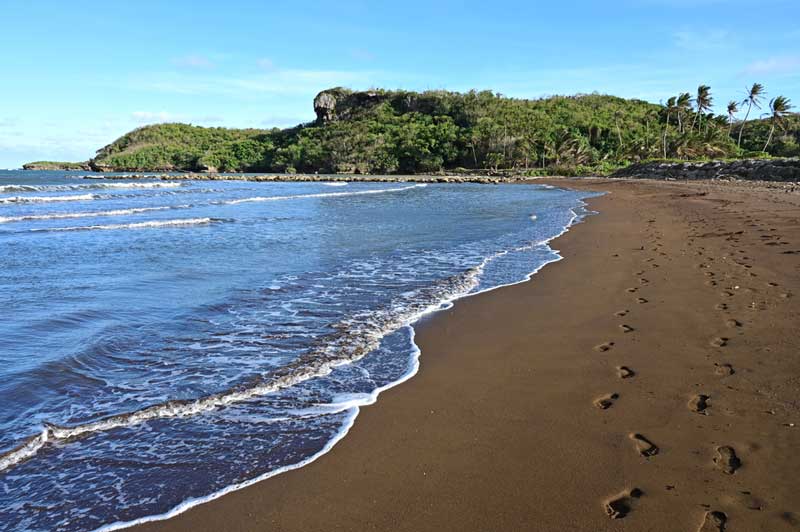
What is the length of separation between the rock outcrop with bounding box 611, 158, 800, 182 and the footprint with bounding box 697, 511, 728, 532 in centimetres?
3752

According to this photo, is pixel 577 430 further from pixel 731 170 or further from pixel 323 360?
pixel 731 170

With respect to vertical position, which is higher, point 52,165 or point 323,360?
point 52,165

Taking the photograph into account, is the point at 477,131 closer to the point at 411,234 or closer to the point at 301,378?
the point at 411,234

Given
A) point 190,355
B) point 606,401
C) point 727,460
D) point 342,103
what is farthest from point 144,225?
point 342,103

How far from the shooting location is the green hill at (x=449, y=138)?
70188 mm

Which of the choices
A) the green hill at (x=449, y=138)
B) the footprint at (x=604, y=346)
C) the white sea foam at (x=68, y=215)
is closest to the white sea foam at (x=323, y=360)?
the footprint at (x=604, y=346)

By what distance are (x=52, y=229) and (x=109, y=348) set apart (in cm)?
1359

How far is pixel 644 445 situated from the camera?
3.19 m

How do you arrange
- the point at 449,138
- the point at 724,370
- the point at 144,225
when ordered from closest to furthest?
the point at 724,370
the point at 144,225
the point at 449,138

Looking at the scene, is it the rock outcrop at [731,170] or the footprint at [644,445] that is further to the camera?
the rock outcrop at [731,170]

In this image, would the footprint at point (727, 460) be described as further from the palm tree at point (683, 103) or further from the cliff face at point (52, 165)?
the cliff face at point (52, 165)

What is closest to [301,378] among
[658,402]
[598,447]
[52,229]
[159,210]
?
[598,447]

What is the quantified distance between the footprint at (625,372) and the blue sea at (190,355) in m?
1.80

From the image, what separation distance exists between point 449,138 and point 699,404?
84653 millimetres
